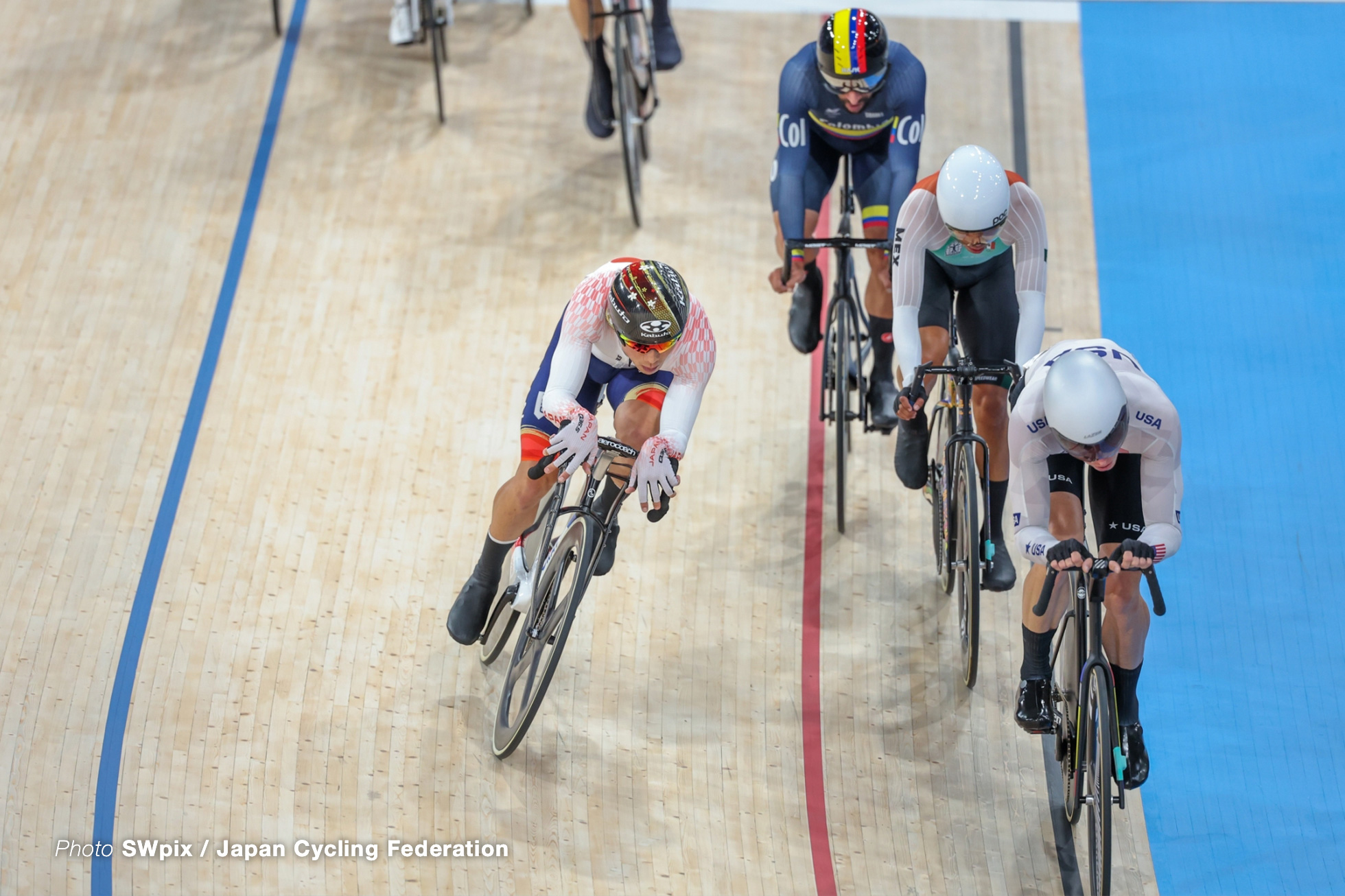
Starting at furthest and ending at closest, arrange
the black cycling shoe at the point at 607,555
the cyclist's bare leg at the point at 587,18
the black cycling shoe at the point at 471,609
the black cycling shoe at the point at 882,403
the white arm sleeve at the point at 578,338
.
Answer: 1. the cyclist's bare leg at the point at 587,18
2. the black cycling shoe at the point at 882,403
3. the black cycling shoe at the point at 471,609
4. the black cycling shoe at the point at 607,555
5. the white arm sleeve at the point at 578,338

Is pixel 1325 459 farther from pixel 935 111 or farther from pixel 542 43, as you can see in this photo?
pixel 542 43

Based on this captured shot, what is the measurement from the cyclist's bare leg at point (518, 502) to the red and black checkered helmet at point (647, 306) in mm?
523

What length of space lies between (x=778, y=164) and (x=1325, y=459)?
2.30 meters

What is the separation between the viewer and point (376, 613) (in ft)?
14.6

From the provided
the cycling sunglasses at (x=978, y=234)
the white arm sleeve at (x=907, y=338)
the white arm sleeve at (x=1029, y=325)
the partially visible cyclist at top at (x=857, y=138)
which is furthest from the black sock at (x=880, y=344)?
the cycling sunglasses at (x=978, y=234)

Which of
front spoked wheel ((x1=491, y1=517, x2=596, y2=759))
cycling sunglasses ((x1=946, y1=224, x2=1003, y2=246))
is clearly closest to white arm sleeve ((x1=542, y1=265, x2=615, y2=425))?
front spoked wheel ((x1=491, y1=517, x2=596, y2=759))

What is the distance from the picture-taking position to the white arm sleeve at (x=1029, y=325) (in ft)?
12.8

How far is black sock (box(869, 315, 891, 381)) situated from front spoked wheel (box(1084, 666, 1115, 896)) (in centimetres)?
175

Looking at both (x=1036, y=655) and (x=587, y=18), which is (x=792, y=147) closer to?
(x=587, y=18)

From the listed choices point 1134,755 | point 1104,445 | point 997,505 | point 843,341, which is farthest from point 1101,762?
point 843,341

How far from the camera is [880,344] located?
486 cm

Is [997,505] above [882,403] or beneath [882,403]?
beneath

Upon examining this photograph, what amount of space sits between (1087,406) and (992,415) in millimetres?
1108

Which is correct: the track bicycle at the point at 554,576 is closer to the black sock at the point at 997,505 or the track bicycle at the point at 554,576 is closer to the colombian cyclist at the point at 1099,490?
the colombian cyclist at the point at 1099,490
